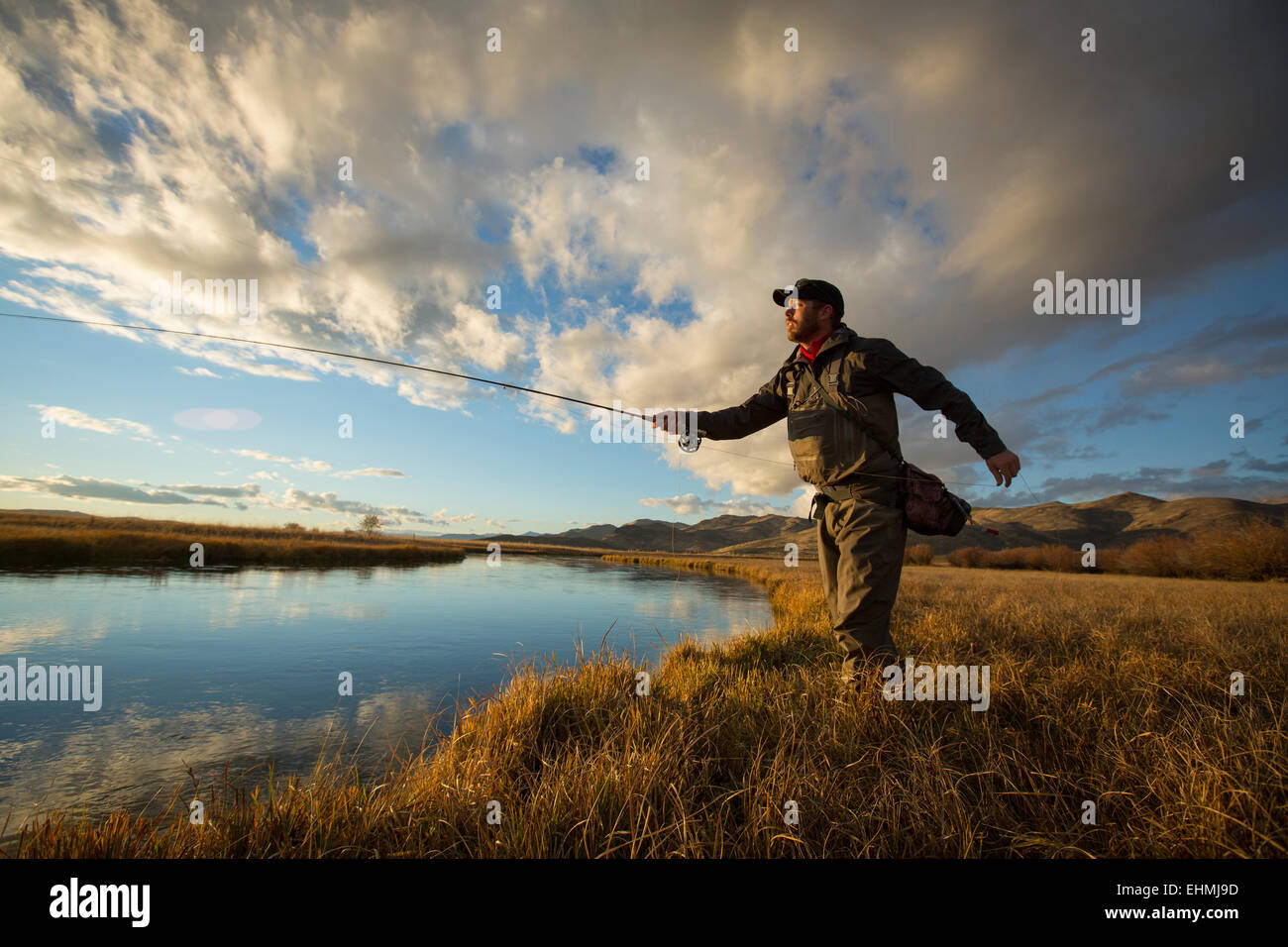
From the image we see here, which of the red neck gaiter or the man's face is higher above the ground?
the man's face

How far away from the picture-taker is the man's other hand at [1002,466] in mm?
3385

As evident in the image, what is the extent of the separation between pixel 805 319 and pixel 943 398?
1.25 meters

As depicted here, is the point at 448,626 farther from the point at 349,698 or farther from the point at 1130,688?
the point at 1130,688

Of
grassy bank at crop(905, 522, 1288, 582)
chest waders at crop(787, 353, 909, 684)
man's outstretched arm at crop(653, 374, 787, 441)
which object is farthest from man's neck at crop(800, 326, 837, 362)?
grassy bank at crop(905, 522, 1288, 582)

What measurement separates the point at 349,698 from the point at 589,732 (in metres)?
4.09

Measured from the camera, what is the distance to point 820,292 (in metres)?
4.04

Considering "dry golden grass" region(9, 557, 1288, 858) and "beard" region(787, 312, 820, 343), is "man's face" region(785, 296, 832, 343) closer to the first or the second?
"beard" region(787, 312, 820, 343)

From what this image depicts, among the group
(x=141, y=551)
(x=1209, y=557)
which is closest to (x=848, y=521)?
(x=1209, y=557)

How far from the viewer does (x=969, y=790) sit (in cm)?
242

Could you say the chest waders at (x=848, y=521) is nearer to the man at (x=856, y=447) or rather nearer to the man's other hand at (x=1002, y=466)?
the man at (x=856, y=447)

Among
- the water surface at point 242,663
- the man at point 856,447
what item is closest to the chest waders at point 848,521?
the man at point 856,447

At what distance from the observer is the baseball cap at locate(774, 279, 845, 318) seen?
4.02 metres
